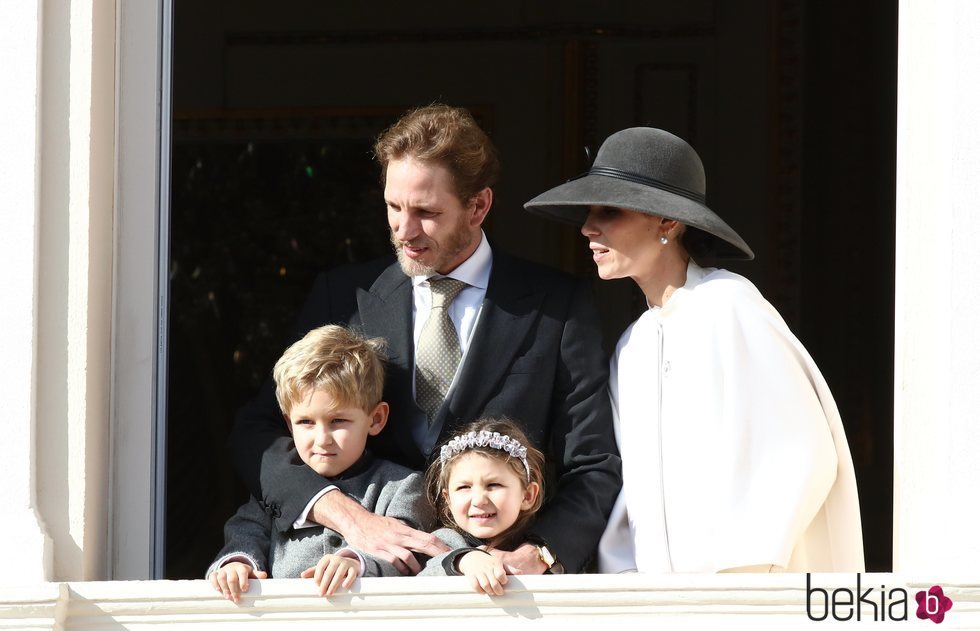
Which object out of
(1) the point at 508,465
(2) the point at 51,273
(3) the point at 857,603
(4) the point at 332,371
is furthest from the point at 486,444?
(2) the point at 51,273

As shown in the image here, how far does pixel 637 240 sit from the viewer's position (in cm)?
351

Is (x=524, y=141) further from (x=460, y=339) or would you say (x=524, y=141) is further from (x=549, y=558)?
(x=549, y=558)

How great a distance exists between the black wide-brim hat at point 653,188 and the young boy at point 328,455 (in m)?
0.57

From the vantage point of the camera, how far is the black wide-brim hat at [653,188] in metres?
3.43

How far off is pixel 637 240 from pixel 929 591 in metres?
0.98

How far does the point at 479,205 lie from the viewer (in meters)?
3.75

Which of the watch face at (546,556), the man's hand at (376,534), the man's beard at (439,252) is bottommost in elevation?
the watch face at (546,556)

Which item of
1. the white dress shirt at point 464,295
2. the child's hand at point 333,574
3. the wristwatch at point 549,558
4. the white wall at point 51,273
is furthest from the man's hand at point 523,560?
the white wall at point 51,273

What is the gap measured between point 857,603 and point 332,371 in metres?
1.22

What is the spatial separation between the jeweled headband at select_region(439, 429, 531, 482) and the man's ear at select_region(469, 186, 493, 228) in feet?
1.92

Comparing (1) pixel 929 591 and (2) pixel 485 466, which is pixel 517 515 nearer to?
(2) pixel 485 466

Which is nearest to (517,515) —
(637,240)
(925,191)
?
(637,240)

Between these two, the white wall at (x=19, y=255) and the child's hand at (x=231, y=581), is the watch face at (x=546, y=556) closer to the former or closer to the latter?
the child's hand at (x=231, y=581)

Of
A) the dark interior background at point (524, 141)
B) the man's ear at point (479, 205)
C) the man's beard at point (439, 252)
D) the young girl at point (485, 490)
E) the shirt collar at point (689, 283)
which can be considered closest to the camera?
the young girl at point (485, 490)
